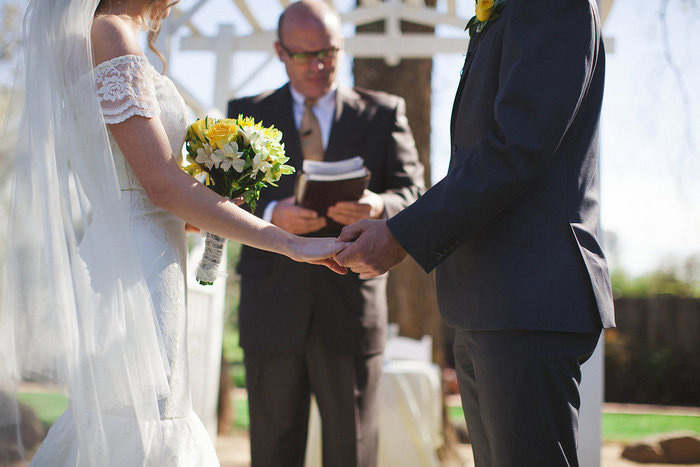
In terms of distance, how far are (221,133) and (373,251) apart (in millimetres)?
623

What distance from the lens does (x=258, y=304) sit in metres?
3.05

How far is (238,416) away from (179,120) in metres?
8.77

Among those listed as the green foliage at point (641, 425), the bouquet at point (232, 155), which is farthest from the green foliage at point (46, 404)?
the green foliage at point (641, 425)

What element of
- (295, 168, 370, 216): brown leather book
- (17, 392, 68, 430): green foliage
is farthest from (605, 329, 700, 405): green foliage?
(17, 392, 68, 430): green foliage

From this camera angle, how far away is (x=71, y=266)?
6.50 feet

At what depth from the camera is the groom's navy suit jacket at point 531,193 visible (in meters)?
1.83

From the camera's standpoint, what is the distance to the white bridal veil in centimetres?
191

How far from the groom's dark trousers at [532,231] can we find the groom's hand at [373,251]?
93 millimetres

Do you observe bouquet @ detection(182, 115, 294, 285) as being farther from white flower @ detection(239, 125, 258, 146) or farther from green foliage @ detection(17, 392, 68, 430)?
green foliage @ detection(17, 392, 68, 430)

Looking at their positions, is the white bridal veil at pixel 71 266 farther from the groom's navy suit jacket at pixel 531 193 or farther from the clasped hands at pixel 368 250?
the groom's navy suit jacket at pixel 531 193

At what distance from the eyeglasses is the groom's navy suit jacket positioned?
4.32 feet

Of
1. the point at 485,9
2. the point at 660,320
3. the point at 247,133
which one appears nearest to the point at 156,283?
the point at 247,133

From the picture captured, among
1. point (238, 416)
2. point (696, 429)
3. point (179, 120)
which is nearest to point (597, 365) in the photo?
point (179, 120)

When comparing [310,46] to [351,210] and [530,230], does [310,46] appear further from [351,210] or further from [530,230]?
[530,230]
